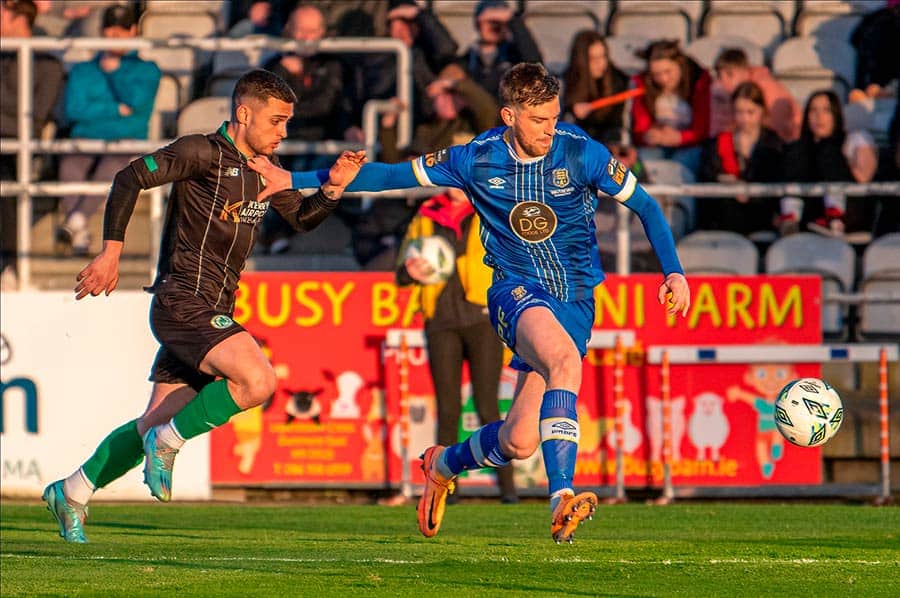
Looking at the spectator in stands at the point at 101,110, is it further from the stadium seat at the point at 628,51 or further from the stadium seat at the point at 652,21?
the stadium seat at the point at 652,21

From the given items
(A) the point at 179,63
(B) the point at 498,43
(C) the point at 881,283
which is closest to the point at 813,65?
(C) the point at 881,283

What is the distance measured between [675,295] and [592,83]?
6.54 m

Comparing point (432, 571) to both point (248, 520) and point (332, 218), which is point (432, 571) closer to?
point (248, 520)

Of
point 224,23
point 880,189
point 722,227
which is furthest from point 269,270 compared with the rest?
point 880,189

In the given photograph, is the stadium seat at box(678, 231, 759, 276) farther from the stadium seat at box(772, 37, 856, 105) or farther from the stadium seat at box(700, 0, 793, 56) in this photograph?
the stadium seat at box(700, 0, 793, 56)

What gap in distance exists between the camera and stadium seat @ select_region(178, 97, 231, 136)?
1356 cm

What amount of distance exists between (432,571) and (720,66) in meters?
7.51

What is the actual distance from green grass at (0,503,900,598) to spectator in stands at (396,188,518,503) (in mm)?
886

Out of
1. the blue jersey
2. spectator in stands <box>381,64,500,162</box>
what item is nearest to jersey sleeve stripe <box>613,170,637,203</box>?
the blue jersey

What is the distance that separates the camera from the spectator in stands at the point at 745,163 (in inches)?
526

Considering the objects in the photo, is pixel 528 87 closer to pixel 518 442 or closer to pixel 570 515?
pixel 518 442

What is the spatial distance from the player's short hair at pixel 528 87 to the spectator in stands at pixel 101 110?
6476mm

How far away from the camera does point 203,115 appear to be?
44.7ft

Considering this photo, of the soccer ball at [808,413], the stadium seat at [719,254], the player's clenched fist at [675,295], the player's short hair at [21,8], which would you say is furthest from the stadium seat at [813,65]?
the player's clenched fist at [675,295]
